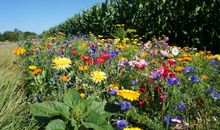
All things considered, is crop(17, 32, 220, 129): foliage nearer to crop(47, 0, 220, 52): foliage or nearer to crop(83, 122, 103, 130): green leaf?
crop(83, 122, 103, 130): green leaf

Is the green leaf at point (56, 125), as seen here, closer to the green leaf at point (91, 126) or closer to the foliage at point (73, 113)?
the foliage at point (73, 113)

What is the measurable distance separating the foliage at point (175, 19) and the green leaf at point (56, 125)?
26.2 feet

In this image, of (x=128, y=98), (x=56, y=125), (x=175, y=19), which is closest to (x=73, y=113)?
(x=56, y=125)

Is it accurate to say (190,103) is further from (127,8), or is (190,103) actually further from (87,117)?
(127,8)

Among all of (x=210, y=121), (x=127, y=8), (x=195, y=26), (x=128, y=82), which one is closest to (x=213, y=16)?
(x=195, y=26)

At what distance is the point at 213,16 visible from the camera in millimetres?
10281

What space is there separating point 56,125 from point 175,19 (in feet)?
31.3

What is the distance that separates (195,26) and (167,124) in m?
8.22

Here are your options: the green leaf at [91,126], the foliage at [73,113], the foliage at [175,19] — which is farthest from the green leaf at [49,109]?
the foliage at [175,19]

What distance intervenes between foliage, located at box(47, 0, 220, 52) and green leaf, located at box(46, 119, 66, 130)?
7.97 metres

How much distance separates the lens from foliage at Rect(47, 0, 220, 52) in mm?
10383

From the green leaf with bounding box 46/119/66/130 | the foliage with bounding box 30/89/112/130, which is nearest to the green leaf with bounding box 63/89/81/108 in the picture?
the foliage with bounding box 30/89/112/130

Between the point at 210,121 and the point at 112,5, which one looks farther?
the point at 112,5

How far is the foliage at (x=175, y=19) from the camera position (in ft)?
34.1
